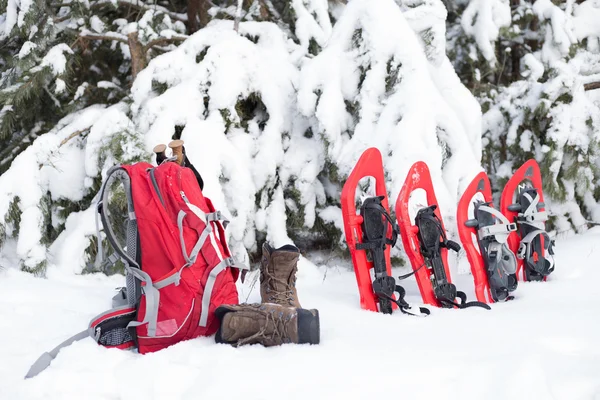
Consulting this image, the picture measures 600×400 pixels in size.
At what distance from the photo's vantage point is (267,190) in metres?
3.28

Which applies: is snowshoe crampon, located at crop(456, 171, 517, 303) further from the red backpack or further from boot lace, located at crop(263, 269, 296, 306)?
the red backpack

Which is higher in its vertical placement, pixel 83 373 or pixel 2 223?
pixel 2 223

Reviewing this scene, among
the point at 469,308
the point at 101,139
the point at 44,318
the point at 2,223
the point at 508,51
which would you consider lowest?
the point at 469,308

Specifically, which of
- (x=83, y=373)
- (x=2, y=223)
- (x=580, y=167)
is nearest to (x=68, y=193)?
(x=2, y=223)

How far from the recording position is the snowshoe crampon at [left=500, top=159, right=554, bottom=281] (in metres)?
2.90

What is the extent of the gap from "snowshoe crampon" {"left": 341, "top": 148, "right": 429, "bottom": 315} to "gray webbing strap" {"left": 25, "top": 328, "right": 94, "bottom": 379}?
4.18 feet

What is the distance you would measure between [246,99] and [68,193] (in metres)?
1.34

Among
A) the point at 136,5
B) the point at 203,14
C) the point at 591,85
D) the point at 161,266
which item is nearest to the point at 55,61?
the point at 136,5

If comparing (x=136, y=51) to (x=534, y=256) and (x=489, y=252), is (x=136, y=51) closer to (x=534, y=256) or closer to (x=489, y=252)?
(x=489, y=252)

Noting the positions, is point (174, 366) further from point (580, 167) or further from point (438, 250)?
point (580, 167)

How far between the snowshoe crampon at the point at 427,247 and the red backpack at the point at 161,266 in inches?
43.6

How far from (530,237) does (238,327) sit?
6.51ft

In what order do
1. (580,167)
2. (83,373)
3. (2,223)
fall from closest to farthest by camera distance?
(83,373), (2,223), (580,167)

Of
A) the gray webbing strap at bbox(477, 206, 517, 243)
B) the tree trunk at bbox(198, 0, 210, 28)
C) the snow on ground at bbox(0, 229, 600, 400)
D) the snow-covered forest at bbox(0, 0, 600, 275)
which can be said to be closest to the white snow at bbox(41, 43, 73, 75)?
the snow-covered forest at bbox(0, 0, 600, 275)
